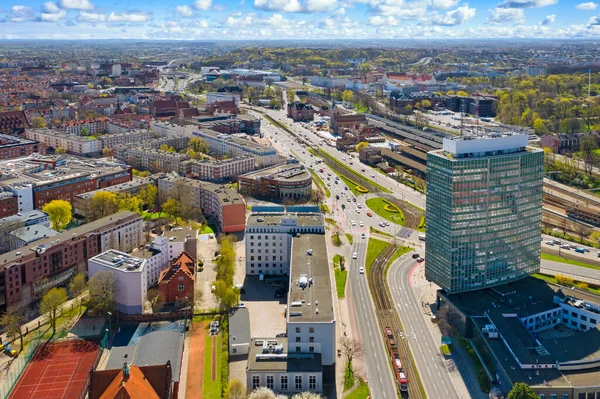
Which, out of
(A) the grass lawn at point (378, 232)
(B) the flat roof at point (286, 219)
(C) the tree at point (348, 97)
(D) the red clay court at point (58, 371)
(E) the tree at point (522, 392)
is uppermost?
(C) the tree at point (348, 97)

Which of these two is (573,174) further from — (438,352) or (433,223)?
(438,352)

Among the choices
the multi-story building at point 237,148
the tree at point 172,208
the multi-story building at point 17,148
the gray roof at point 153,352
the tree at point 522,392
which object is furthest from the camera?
the multi-story building at point 17,148

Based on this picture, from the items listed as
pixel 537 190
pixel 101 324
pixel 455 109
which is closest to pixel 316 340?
pixel 101 324

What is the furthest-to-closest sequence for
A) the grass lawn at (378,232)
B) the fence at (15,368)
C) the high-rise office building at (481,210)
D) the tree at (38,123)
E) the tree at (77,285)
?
the tree at (38,123) → the grass lawn at (378,232) → the tree at (77,285) → the high-rise office building at (481,210) → the fence at (15,368)

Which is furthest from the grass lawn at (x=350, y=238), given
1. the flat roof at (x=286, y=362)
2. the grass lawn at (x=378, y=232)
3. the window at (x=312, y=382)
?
the window at (x=312, y=382)

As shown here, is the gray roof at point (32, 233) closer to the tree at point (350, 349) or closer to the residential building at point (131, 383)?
the residential building at point (131, 383)

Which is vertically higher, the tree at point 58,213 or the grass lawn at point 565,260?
the tree at point 58,213
